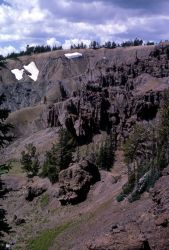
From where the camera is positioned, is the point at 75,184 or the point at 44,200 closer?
the point at 75,184

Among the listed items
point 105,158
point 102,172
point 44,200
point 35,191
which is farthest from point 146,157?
point 105,158

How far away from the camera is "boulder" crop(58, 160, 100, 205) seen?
67188mm

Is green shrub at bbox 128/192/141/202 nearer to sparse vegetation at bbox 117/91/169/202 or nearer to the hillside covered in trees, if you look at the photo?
sparse vegetation at bbox 117/91/169/202

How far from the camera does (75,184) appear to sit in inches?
2655

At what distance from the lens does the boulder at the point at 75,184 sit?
6719 centimetres

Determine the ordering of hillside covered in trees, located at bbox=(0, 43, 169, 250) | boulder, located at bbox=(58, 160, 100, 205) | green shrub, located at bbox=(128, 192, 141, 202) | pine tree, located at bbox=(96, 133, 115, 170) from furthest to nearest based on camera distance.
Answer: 1. pine tree, located at bbox=(96, 133, 115, 170)
2. boulder, located at bbox=(58, 160, 100, 205)
3. green shrub, located at bbox=(128, 192, 141, 202)
4. hillside covered in trees, located at bbox=(0, 43, 169, 250)

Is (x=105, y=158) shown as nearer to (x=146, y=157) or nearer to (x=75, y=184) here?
(x=146, y=157)

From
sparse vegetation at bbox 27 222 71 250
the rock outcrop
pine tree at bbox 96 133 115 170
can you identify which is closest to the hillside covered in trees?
the rock outcrop

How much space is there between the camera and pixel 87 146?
13788cm

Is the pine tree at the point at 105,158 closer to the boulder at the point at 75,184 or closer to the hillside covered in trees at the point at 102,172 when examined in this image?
the hillside covered in trees at the point at 102,172

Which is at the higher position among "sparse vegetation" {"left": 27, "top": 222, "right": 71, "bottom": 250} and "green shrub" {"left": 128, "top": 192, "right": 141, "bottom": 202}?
"green shrub" {"left": 128, "top": 192, "right": 141, "bottom": 202}

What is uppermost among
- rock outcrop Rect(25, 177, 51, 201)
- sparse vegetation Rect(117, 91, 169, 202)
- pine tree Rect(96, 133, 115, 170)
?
sparse vegetation Rect(117, 91, 169, 202)

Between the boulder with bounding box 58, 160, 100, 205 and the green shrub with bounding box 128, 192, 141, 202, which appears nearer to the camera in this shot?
the green shrub with bounding box 128, 192, 141, 202

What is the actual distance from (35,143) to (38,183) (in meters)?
84.3
